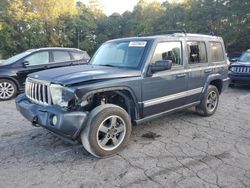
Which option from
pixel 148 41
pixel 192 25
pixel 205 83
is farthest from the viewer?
pixel 192 25

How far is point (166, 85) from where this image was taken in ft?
15.7

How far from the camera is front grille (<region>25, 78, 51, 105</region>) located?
4.00 metres

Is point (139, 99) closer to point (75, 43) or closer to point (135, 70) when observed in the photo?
point (135, 70)

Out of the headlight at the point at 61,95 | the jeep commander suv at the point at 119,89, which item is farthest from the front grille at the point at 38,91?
the headlight at the point at 61,95

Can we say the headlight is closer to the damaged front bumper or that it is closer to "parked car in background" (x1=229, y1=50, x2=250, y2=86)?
the damaged front bumper

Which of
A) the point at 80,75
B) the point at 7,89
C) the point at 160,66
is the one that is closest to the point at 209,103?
the point at 160,66

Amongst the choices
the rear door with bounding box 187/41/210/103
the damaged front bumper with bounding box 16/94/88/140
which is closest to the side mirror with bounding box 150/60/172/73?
the rear door with bounding box 187/41/210/103

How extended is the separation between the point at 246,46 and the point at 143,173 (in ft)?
64.8

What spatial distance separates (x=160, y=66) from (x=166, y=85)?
1.78ft

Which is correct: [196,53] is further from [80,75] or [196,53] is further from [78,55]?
[78,55]

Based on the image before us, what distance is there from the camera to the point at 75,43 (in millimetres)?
38125

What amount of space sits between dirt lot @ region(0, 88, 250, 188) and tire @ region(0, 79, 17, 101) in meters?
2.80

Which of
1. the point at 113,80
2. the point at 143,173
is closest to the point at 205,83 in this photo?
the point at 113,80

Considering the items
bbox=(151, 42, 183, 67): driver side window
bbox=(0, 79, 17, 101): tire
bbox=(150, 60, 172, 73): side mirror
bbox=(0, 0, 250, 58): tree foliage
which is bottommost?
bbox=(0, 79, 17, 101): tire
